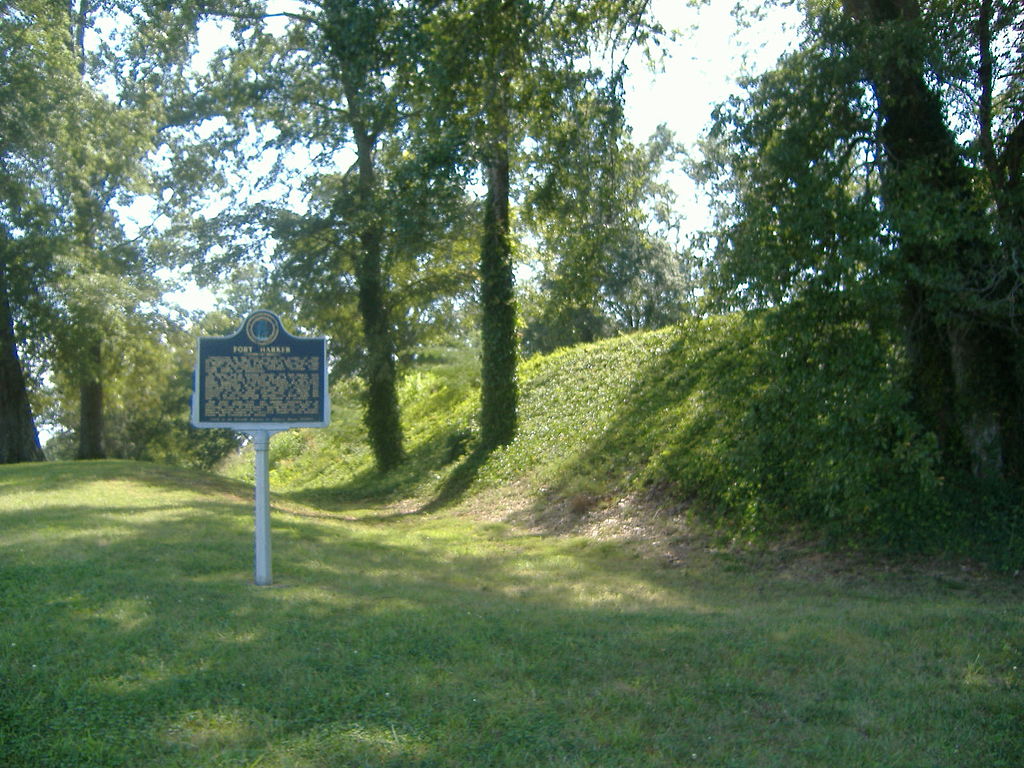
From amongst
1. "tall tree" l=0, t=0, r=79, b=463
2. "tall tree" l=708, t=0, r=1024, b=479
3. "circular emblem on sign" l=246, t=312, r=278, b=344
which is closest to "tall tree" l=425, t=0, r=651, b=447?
"tall tree" l=708, t=0, r=1024, b=479

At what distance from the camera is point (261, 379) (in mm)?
9094

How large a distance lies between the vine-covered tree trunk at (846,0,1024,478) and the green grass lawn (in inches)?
91.6

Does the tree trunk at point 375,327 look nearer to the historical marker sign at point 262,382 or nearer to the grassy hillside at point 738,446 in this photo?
the grassy hillside at point 738,446

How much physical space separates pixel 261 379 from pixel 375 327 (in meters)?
16.2

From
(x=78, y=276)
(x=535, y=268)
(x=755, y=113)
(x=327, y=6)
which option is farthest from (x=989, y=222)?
(x=78, y=276)

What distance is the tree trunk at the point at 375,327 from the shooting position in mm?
24141

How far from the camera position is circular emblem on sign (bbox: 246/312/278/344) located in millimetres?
9133

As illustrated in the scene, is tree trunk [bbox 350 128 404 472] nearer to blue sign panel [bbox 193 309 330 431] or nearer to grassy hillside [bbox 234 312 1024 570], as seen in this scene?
grassy hillside [bbox 234 312 1024 570]

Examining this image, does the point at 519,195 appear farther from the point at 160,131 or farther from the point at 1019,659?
the point at 1019,659

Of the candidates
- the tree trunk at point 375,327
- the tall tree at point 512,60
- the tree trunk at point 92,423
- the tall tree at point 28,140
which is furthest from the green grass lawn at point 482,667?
the tree trunk at point 92,423

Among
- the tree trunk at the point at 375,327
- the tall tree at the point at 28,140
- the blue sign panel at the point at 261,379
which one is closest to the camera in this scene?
the blue sign panel at the point at 261,379

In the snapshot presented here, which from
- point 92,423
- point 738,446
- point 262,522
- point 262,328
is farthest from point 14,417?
point 738,446

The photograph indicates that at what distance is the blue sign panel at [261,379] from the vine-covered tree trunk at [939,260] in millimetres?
6180

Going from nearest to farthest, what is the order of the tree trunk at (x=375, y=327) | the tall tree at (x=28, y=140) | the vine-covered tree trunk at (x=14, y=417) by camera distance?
the tall tree at (x=28, y=140) → the tree trunk at (x=375, y=327) → the vine-covered tree trunk at (x=14, y=417)
